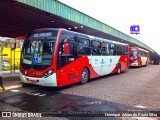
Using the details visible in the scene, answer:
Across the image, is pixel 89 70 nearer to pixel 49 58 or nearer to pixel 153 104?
pixel 49 58

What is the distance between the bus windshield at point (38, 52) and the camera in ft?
30.6

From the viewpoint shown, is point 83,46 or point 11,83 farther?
point 83,46

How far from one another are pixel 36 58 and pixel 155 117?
227 inches

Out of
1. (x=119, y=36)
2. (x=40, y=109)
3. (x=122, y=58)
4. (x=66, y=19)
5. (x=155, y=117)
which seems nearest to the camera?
(x=155, y=117)

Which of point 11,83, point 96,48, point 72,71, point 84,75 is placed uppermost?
point 96,48

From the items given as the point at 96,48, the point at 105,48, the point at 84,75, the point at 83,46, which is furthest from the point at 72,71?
the point at 105,48

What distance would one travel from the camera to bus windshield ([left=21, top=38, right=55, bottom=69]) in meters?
9.33

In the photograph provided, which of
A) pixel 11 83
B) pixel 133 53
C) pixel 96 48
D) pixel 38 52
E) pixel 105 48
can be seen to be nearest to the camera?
pixel 38 52

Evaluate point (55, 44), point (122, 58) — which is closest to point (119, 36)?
point (122, 58)

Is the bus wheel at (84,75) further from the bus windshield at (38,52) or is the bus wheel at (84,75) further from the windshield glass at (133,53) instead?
the windshield glass at (133,53)

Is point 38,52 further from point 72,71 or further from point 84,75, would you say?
point 84,75

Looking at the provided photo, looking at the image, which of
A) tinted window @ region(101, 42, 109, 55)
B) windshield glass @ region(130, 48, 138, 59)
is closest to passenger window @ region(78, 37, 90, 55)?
tinted window @ region(101, 42, 109, 55)

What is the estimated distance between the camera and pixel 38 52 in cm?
955

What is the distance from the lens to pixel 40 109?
21.2ft
